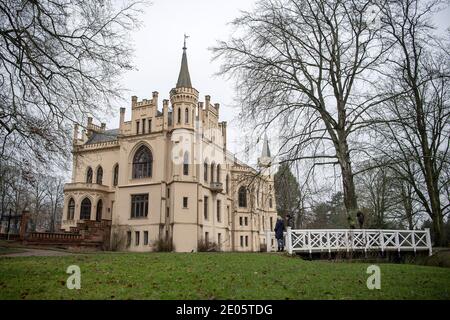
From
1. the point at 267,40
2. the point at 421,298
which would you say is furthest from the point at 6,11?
the point at 421,298

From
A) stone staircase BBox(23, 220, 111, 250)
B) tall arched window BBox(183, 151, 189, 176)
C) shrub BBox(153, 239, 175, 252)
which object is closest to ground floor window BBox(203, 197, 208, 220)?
tall arched window BBox(183, 151, 189, 176)

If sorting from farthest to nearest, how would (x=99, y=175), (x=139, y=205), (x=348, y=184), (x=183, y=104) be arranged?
(x=99, y=175), (x=183, y=104), (x=139, y=205), (x=348, y=184)

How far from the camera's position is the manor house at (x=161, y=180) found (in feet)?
116

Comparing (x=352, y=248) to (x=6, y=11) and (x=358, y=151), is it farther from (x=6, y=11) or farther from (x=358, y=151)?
(x=6, y=11)

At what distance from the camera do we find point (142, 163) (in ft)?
125

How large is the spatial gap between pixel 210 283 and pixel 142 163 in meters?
31.3

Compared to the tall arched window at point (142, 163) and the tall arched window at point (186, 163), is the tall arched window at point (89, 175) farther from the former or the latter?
the tall arched window at point (186, 163)

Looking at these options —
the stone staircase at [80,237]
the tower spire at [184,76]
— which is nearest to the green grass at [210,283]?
the stone staircase at [80,237]

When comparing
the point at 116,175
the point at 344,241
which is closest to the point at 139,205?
the point at 116,175

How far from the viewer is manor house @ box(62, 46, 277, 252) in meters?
35.5

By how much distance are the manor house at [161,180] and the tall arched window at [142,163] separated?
0.10 meters

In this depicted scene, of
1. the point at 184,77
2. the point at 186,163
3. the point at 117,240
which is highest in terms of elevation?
the point at 184,77

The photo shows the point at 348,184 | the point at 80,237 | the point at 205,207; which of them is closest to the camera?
the point at 348,184

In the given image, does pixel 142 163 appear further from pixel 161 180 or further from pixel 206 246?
pixel 206 246
